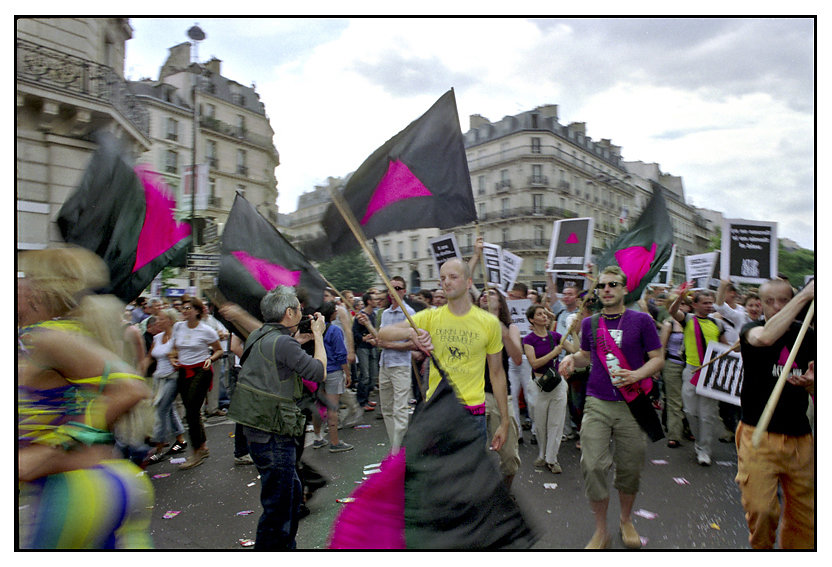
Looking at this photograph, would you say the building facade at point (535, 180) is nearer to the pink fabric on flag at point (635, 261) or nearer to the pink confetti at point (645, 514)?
the pink fabric on flag at point (635, 261)

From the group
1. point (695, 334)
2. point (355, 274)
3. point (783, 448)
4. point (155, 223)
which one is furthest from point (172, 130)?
point (783, 448)

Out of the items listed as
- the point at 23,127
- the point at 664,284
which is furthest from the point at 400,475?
the point at 23,127

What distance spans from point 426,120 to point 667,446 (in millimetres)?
4550

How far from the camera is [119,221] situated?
462cm

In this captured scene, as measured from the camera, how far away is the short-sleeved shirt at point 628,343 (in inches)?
151

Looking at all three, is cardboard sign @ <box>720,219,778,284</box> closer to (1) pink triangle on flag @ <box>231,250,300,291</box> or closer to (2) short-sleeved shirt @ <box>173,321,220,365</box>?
(1) pink triangle on flag @ <box>231,250,300,291</box>

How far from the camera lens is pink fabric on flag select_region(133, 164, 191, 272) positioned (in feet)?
15.8

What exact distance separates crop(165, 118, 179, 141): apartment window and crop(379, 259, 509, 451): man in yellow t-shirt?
3575cm

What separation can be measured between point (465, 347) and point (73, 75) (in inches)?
485

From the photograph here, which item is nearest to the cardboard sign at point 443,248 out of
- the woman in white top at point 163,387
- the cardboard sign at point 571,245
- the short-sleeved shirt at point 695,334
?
the cardboard sign at point 571,245

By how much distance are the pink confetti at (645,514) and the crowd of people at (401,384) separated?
0.56 meters

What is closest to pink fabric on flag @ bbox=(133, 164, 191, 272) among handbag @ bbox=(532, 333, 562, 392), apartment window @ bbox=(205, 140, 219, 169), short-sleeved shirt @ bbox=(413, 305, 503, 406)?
short-sleeved shirt @ bbox=(413, 305, 503, 406)

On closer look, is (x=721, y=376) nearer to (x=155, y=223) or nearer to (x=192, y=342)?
(x=192, y=342)

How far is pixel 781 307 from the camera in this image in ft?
10.6
